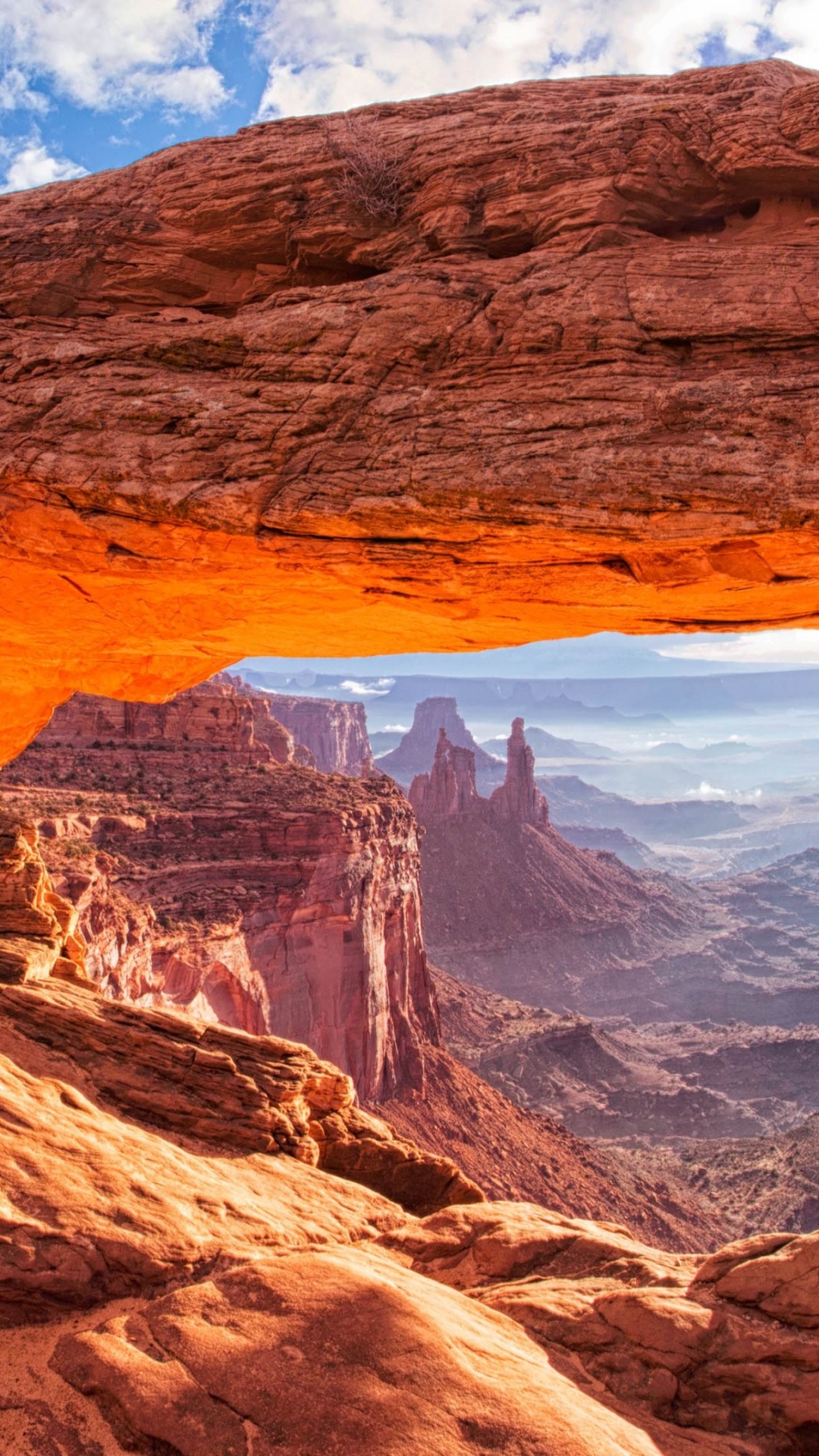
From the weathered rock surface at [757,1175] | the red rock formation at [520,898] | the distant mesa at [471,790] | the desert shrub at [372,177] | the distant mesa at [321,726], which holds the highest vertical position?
the distant mesa at [321,726]

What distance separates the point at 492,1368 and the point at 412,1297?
915 mm

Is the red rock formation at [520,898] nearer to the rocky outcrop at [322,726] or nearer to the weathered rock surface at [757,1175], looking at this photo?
the weathered rock surface at [757,1175]

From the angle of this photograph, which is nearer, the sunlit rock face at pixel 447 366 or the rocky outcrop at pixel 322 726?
the sunlit rock face at pixel 447 366

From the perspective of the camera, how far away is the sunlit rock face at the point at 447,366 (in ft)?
30.5

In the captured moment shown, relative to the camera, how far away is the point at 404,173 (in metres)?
11.5

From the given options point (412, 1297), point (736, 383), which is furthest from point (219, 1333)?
point (736, 383)

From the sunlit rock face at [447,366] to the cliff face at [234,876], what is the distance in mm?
17976

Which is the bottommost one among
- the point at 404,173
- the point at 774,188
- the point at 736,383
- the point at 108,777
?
the point at 108,777

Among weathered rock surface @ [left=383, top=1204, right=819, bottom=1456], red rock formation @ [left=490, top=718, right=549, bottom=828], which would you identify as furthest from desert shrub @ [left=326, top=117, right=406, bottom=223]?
red rock formation @ [left=490, top=718, right=549, bottom=828]

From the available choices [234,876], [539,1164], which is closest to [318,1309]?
[234,876]

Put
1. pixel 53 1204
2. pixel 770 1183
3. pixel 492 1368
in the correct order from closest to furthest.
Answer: pixel 492 1368 < pixel 53 1204 < pixel 770 1183

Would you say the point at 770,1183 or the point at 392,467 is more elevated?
the point at 392,467

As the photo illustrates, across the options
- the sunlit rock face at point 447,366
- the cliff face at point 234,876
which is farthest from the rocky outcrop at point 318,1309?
the cliff face at point 234,876

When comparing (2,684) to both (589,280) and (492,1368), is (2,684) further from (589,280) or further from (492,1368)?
(492,1368)
